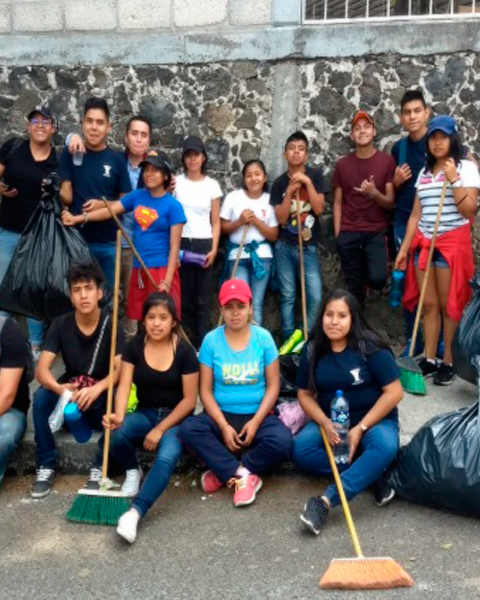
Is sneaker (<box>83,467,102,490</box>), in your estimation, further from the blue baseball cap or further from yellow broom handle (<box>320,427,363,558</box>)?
the blue baseball cap

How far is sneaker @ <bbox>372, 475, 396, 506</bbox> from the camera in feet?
14.5

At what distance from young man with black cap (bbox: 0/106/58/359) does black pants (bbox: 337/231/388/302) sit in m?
2.21

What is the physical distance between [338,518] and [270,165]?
3.15 m

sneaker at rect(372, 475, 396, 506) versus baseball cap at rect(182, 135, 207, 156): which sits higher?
baseball cap at rect(182, 135, 207, 156)

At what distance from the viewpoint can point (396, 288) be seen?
6.14m

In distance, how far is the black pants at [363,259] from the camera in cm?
608

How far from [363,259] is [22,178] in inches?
101

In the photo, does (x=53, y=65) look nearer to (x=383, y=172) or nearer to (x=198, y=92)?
(x=198, y=92)

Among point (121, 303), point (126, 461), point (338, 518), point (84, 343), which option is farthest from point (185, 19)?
point (338, 518)

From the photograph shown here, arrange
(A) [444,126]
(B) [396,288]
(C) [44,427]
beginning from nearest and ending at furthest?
(C) [44,427] → (A) [444,126] → (B) [396,288]

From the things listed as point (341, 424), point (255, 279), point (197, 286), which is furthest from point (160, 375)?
point (255, 279)

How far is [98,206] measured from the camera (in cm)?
589

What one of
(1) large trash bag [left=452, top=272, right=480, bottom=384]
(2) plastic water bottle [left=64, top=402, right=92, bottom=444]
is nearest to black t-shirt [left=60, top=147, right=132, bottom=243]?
(2) plastic water bottle [left=64, top=402, right=92, bottom=444]

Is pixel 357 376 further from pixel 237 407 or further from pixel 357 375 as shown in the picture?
pixel 237 407
